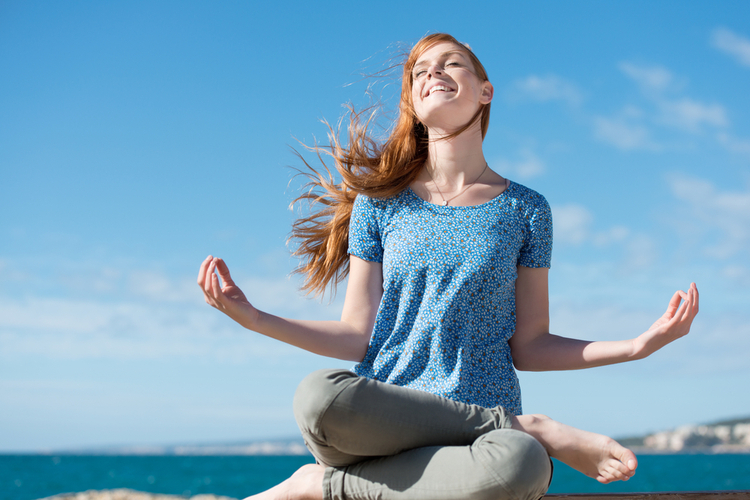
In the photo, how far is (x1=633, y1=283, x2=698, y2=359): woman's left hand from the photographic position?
2117 millimetres

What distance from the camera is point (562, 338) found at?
2.62m

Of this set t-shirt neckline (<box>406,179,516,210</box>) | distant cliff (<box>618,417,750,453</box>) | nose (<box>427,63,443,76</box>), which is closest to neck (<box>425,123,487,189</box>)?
t-shirt neckline (<box>406,179,516,210</box>)

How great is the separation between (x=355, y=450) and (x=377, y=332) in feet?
2.18

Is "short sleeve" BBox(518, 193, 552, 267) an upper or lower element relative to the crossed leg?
upper

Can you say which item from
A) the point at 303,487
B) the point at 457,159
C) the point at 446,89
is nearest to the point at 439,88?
the point at 446,89

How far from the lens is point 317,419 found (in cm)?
196

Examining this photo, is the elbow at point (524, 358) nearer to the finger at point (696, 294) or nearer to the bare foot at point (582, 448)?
the bare foot at point (582, 448)

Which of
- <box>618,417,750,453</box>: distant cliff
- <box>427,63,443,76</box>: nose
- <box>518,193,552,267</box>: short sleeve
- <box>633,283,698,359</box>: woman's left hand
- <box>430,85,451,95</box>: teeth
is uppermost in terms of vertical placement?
<box>427,63,443,76</box>: nose

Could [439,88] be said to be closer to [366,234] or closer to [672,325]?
[366,234]

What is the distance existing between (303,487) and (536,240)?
1429mm

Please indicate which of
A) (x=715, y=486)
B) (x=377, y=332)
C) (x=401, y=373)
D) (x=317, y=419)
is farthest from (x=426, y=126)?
(x=715, y=486)

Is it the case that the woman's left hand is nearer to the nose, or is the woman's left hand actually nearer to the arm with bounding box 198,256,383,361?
the arm with bounding box 198,256,383,361

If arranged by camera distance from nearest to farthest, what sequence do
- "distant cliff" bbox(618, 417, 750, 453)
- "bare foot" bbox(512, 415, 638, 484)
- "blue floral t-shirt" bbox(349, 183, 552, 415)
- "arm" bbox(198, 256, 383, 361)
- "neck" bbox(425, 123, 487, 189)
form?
"bare foot" bbox(512, 415, 638, 484), "arm" bbox(198, 256, 383, 361), "blue floral t-shirt" bbox(349, 183, 552, 415), "neck" bbox(425, 123, 487, 189), "distant cliff" bbox(618, 417, 750, 453)

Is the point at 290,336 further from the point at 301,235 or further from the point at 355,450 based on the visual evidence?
the point at 301,235
